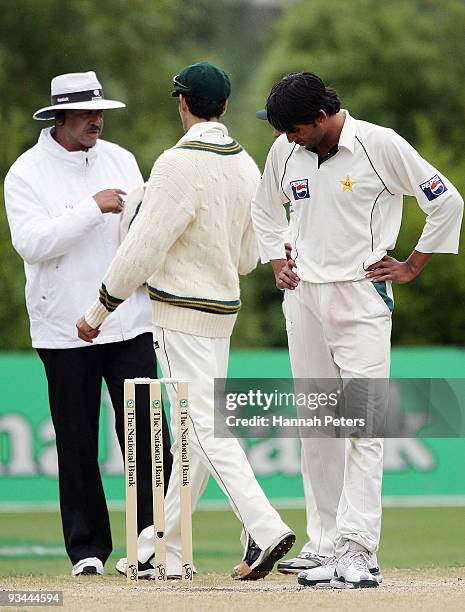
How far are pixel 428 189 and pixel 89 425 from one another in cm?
207

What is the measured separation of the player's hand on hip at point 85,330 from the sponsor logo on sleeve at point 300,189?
101 cm

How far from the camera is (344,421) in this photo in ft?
17.7

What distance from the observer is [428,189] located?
→ 5277 mm

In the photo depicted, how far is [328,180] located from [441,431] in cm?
637

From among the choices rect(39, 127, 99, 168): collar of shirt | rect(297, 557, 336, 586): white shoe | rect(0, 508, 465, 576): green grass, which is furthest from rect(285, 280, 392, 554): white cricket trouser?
rect(0, 508, 465, 576): green grass

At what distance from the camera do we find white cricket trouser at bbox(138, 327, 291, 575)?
5496mm

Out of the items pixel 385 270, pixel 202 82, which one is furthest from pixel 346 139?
pixel 202 82

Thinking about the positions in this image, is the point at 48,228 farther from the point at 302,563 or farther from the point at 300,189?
the point at 302,563

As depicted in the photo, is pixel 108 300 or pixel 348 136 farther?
pixel 108 300

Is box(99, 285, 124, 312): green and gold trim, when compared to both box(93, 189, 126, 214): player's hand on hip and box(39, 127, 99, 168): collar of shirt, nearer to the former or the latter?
box(93, 189, 126, 214): player's hand on hip

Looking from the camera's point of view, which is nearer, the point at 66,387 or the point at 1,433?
the point at 66,387

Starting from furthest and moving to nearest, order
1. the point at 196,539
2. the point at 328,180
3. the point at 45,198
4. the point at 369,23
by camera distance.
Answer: the point at 369,23 < the point at 196,539 < the point at 45,198 < the point at 328,180

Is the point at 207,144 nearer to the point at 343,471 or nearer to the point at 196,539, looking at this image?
the point at 343,471

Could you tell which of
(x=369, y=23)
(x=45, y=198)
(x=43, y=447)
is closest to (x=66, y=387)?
(x=45, y=198)
